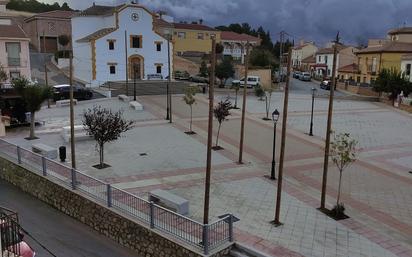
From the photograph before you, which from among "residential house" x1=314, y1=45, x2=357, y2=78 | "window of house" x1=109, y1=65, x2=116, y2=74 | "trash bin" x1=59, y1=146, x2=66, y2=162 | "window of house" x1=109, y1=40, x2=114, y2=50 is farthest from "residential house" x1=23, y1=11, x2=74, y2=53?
"trash bin" x1=59, y1=146, x2=66, y2=162

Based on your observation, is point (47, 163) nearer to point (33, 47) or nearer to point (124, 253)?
point (124, 253)

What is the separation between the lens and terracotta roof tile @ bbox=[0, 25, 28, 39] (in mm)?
39719

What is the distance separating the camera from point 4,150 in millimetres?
19781

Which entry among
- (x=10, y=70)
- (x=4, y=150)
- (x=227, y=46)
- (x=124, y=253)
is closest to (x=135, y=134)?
(x=4, y=150)

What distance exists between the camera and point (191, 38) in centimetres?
7906

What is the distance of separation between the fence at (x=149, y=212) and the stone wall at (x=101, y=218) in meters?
0.19

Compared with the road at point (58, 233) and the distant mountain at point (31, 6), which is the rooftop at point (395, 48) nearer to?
the road at point (58, 233)

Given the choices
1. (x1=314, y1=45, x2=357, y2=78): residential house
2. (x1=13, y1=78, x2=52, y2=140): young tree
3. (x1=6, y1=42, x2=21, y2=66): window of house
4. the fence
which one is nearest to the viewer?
the fence

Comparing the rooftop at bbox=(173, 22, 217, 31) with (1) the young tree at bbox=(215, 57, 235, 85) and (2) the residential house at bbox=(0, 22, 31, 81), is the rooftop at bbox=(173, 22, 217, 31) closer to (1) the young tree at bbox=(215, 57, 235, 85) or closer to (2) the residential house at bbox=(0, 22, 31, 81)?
(1) the young tree at bbox=(215, 57, 235, 85)

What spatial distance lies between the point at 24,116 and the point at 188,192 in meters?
17.1

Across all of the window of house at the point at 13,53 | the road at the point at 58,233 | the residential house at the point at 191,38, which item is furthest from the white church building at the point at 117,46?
the road at the point at 58,233

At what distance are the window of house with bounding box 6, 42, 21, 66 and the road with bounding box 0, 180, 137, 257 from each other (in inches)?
1040

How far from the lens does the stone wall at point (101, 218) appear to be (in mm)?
11461

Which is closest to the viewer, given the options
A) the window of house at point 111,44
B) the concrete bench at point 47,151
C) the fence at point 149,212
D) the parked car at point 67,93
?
the fence at point 149,212
